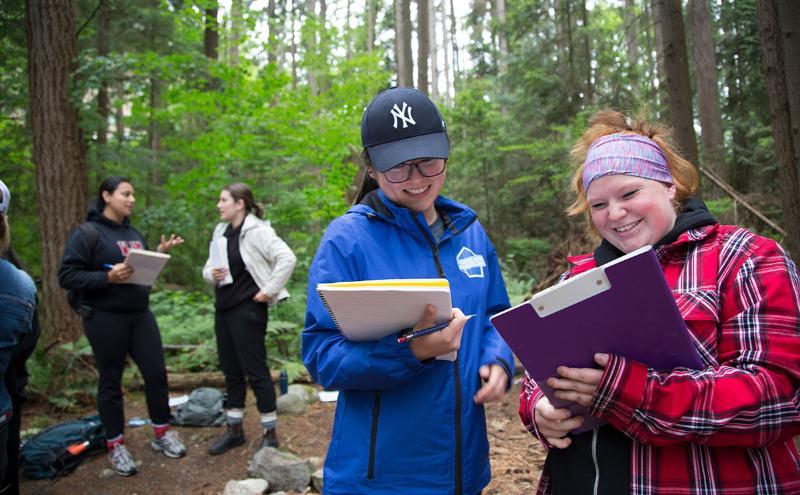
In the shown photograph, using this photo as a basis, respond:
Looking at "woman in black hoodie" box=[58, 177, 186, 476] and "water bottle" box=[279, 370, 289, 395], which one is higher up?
"woman in black hoodie" box=[58, 177, 186, 476]

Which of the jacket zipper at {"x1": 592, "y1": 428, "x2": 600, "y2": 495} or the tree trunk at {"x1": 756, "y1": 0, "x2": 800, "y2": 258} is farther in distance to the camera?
the tree trunk at {"x1": 756, "y1": 0, "x2": 800, "y2": 258}

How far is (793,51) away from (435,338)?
4461mm

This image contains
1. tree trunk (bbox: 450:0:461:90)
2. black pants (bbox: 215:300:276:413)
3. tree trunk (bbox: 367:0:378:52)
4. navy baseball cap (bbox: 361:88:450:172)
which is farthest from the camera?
tree trunk (bbox: 450:0:461:90)

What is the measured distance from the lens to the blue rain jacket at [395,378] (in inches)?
67.8

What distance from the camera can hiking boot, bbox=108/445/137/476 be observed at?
448 cm

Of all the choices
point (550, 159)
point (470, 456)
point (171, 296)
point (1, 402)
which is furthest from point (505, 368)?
point (550, 159)

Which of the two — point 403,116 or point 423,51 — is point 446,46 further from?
point 403,116

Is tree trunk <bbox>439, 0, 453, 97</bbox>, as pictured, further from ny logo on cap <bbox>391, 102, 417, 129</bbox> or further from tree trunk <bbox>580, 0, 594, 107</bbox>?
ny logo on cap <bbox>391, 102, 417, 129</bbox>

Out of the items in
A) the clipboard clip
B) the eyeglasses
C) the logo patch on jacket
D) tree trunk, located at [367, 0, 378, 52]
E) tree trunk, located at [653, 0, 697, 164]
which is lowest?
the clipboard clip

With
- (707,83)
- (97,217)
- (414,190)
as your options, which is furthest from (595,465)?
(707,83)

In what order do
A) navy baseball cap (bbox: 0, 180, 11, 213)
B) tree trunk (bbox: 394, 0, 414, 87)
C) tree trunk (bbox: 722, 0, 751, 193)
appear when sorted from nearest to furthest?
navy baseball cap (bbox: 0, 180, 11, 213)
tree trunk (bbox: 722, 0, 751, 193)
tree trunk (bbox: 394, 0, 414, 87)

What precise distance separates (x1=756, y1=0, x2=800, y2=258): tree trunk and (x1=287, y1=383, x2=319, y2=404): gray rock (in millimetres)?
5201

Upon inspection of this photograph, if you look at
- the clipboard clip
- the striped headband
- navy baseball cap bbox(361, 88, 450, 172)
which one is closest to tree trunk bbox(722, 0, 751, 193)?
the striped headband

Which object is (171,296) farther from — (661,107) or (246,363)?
(661,107)
